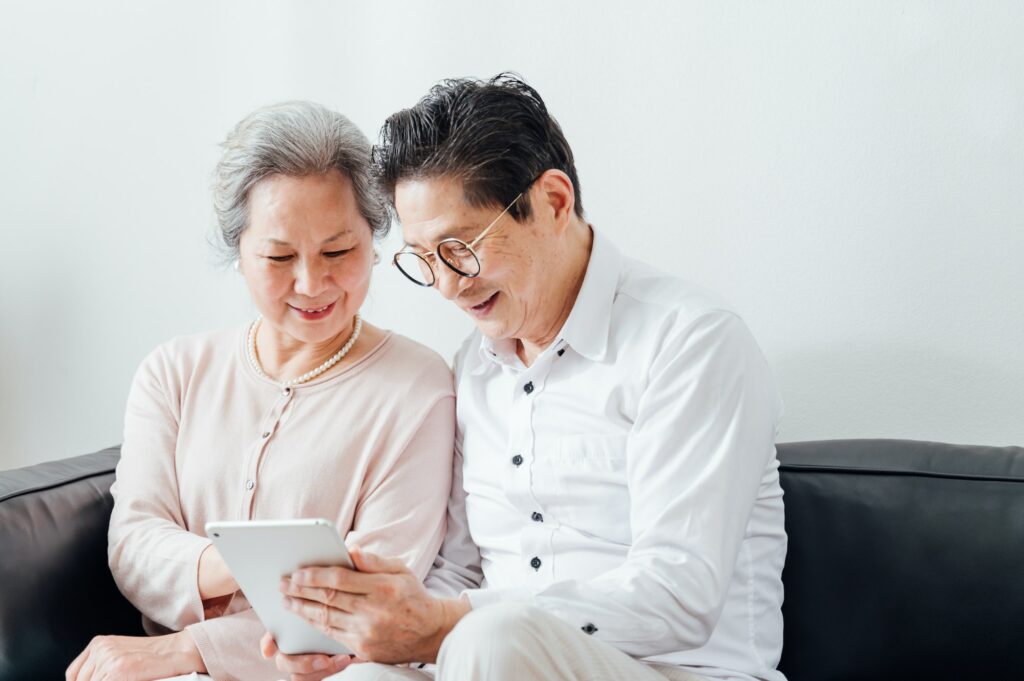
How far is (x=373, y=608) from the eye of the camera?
4.46 feet

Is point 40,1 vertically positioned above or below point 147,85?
above

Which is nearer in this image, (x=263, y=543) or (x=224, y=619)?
(x=263, y=543)

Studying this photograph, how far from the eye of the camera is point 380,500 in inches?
70.0

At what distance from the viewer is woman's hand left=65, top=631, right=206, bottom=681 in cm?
165

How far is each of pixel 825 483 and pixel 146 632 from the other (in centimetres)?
111

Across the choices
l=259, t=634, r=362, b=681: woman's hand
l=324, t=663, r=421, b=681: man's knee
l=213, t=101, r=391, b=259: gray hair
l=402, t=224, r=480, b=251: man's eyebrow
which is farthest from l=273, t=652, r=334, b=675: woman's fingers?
l=213, t=101, r=391, b=259: gray hair

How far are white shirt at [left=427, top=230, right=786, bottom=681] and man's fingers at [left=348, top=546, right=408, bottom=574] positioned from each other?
12 centimetres

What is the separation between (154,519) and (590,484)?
701 millimetres

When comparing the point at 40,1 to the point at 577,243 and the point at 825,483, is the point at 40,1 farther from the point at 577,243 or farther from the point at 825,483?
the point at 825,483

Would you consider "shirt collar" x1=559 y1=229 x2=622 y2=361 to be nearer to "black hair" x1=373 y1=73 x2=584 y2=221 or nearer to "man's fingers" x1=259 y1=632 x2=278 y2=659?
"black hair" x1=373 y1=73 x2=584 y2=221

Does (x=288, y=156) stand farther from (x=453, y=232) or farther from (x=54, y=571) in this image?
(x=54, y=571)

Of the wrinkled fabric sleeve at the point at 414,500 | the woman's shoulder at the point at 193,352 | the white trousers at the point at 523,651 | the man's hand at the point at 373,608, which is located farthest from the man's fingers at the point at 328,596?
the woman's shoulder at the point at 193,352

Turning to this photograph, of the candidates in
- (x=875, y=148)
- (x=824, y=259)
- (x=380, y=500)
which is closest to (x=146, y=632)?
(x=380, y=500)

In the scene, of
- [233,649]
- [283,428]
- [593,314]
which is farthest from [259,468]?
[593,314]
